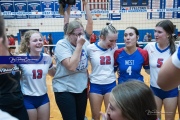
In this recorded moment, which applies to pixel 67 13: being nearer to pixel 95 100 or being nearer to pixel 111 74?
pixel 111 74

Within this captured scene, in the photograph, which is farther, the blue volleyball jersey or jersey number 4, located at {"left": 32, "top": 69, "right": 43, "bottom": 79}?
the blue volleyball jersey

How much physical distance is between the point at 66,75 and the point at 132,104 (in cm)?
151

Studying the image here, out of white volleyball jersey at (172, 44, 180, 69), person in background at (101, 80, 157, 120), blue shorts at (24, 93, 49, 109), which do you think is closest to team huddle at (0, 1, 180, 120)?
blue shorts at (24, 93, 49, 109)

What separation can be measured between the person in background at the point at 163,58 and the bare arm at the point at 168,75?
1.83 m

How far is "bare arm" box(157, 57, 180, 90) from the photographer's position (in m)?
0.91

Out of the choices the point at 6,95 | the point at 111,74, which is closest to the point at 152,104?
the point at 6,95

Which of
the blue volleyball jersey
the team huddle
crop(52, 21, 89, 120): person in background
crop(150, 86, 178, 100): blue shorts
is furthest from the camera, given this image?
the blue volleyball jersey

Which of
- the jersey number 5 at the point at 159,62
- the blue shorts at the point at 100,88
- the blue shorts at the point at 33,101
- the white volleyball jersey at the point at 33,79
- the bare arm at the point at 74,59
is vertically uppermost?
the bare arm at the point at 74,59

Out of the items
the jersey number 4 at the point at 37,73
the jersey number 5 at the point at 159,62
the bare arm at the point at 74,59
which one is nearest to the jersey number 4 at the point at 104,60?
the bare arm at the point at 74,59

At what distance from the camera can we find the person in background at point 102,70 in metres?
2.92

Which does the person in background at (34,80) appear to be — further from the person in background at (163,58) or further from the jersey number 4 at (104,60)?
the person in background at (163,58)

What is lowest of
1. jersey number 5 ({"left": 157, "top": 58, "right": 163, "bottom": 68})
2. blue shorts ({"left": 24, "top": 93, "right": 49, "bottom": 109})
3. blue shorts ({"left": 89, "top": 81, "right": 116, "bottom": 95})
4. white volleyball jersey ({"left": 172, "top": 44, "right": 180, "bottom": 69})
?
blue shorts ({"left": 24, "top": 93, "right": 49, "bottom": 109})

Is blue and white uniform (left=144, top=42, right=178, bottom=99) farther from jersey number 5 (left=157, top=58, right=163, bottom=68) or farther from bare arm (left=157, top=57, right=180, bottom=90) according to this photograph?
bare arm (left=157, top=57, right=180, bottom=90)

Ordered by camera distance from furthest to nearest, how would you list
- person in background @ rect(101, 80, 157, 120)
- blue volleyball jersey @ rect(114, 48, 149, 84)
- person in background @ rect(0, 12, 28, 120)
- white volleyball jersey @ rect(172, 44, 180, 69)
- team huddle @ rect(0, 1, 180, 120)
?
blue volleyball jersey @ rect(114, 48, 149, 84), team huddle @ rect(0, 1, 180, 120), person in background @ rect(0, 12, 28, 120), person in background @ rect(101, 80, 157, 120), white volleyball jersey @ rect(172, 44, 180, 69)
